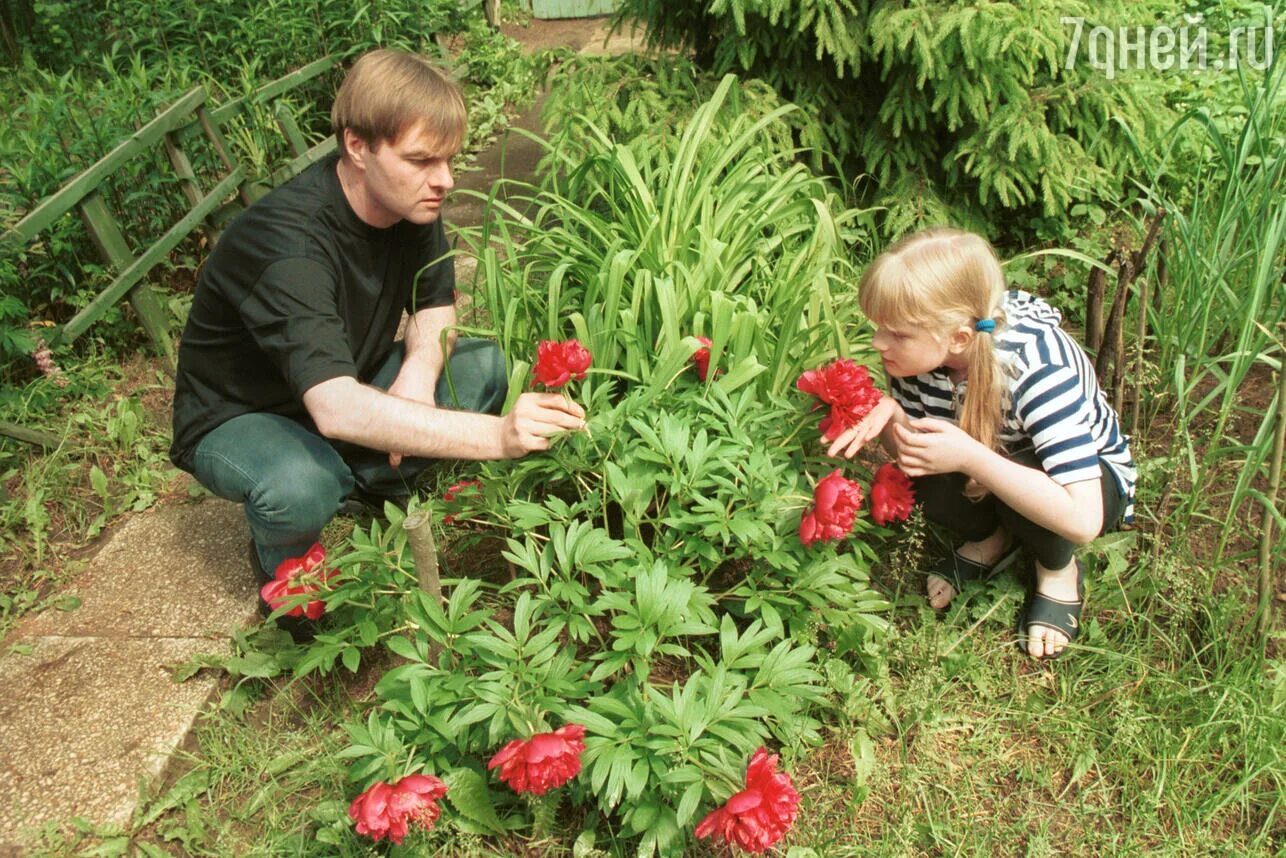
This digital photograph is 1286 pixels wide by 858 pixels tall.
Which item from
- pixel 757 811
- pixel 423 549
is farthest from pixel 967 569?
pixel 423 549

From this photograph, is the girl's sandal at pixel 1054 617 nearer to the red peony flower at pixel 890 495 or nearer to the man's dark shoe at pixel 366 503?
the red peony flower at pixel 890 495

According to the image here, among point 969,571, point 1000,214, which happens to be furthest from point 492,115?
point 969,571

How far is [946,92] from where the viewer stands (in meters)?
3.13

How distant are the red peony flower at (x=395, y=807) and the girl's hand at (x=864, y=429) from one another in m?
0.98

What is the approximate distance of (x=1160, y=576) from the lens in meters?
2.15

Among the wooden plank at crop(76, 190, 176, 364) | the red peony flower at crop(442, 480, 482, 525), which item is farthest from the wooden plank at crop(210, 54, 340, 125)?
the red peony flower at crop(442, 480, 482, 525)

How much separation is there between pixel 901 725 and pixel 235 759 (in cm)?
146

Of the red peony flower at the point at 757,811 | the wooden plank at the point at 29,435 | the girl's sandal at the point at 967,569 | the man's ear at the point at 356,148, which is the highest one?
the man's ear at the point at 356,148

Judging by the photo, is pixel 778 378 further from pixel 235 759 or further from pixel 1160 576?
A: pixel 235 759

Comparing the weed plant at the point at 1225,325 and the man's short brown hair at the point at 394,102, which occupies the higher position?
the man's short brown hair at the point at 394,102

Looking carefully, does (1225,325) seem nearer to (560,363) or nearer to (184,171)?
(560,363)

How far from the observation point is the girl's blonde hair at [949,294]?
1878mm

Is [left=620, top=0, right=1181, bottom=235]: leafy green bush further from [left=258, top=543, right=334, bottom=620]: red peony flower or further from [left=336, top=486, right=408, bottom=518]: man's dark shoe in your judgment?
[left=258, top=543, right=334, bottom=620]: red peony flower

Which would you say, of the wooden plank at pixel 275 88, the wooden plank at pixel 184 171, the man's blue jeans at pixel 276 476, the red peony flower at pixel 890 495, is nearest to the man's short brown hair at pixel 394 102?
the man's blue jeans at pixel 276 476
